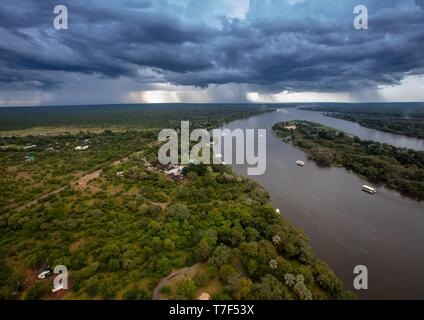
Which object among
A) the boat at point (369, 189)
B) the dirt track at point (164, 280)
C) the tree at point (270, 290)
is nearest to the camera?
the tree at point (270, 290)

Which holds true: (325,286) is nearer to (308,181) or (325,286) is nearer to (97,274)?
(97,274)

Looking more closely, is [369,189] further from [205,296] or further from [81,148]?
[81,148]

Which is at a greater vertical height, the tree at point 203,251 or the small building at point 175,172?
the small building at point 175,172

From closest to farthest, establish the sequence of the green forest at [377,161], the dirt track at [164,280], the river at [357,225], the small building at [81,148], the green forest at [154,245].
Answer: the dirt track at [164,280], the green forest at [154,245], the river at [357,225], the green forest at [377,161], the small building at [81,148]

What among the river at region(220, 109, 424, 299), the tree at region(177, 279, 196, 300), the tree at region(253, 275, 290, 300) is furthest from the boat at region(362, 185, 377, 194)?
the tree at region(177, 279, 196, 300)

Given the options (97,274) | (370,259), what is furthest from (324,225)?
(97,274)

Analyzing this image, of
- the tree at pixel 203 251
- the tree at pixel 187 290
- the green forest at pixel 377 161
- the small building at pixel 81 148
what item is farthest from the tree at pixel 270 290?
the small building at pixel 81 148

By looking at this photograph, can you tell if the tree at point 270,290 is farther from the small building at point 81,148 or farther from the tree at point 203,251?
the small building at point 81,148
